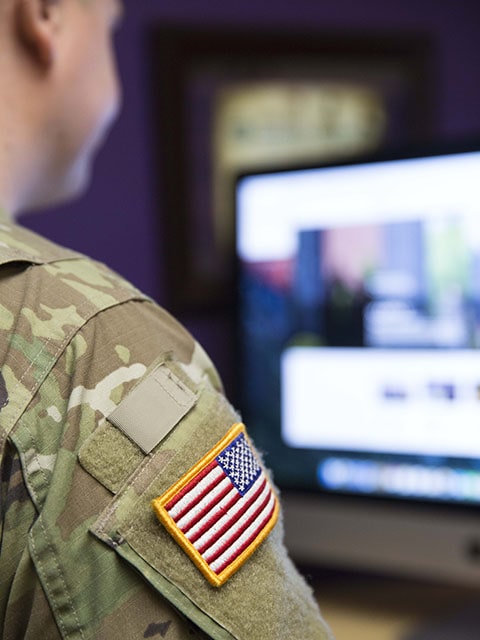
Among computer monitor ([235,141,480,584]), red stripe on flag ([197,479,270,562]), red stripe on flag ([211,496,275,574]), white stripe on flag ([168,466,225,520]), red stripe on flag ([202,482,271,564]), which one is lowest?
computer monitor ([235,141,480,584])

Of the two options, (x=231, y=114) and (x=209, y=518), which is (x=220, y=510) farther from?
(x=231, y=114)

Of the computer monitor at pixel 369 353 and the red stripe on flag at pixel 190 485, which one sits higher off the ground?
the red stripe on flag at pixel 190 485

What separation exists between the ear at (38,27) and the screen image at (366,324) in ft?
1.70

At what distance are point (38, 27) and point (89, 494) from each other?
33 cm

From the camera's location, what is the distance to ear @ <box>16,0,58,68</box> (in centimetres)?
57

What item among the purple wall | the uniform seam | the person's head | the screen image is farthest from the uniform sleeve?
the purple wall

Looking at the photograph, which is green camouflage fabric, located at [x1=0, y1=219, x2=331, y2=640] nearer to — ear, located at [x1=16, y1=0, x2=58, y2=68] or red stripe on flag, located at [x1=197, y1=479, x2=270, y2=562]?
red stripe on flag, located at [x1=197, y1=479, x2=270, y2=562]

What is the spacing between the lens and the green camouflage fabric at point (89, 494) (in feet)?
1.39

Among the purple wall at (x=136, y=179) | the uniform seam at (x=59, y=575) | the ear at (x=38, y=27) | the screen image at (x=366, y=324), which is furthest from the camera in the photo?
the purple wall at (x=136, y=179)

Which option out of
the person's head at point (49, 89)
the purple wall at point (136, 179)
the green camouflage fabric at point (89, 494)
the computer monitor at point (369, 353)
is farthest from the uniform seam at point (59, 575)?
the purple wall at point (136, 179)

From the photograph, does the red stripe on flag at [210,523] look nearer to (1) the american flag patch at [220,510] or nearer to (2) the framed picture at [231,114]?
(1) the american flag patch at [220,510]

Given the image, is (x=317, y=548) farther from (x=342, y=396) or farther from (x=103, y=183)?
(x=103, y=183)

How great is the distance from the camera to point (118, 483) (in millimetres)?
435

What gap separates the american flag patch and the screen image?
0.51m
